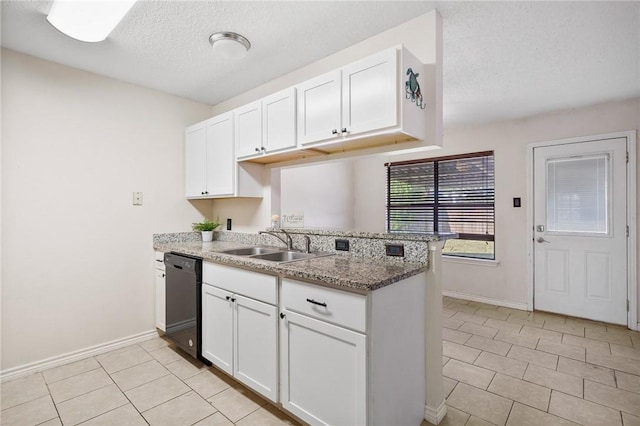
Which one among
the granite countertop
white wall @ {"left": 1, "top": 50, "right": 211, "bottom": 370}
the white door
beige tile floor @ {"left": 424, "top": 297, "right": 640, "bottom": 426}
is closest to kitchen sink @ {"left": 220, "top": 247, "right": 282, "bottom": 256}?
the granite countertop

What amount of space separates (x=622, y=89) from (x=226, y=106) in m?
3.91

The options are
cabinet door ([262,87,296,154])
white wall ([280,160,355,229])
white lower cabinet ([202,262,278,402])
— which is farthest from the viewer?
white wall ([280,160,355,229])

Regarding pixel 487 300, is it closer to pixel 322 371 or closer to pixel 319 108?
pixel 322 371

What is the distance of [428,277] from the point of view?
1.87 m

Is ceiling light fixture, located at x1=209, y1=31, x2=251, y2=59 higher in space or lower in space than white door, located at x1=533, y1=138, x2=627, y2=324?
higher

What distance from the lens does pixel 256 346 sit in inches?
76.3

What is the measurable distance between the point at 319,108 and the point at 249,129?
78 centimetres

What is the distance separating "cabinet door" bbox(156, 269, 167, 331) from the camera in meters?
2.92

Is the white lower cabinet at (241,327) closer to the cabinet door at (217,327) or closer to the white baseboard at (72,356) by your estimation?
the cabinet door at (217,327)

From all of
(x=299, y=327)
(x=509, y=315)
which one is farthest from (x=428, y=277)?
(x=509, y=315)

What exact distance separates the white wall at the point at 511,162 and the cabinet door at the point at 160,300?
3.58 meters

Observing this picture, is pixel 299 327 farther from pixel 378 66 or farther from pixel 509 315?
pixel 509 315

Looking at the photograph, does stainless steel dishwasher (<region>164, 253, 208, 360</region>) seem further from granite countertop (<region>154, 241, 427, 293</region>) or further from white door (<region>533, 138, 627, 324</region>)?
white door (<region>533, 138, 627, 324</region>)

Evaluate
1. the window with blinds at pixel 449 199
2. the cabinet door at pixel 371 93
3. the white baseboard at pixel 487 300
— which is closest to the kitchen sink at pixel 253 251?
the cabinet door at pixel 371 93
